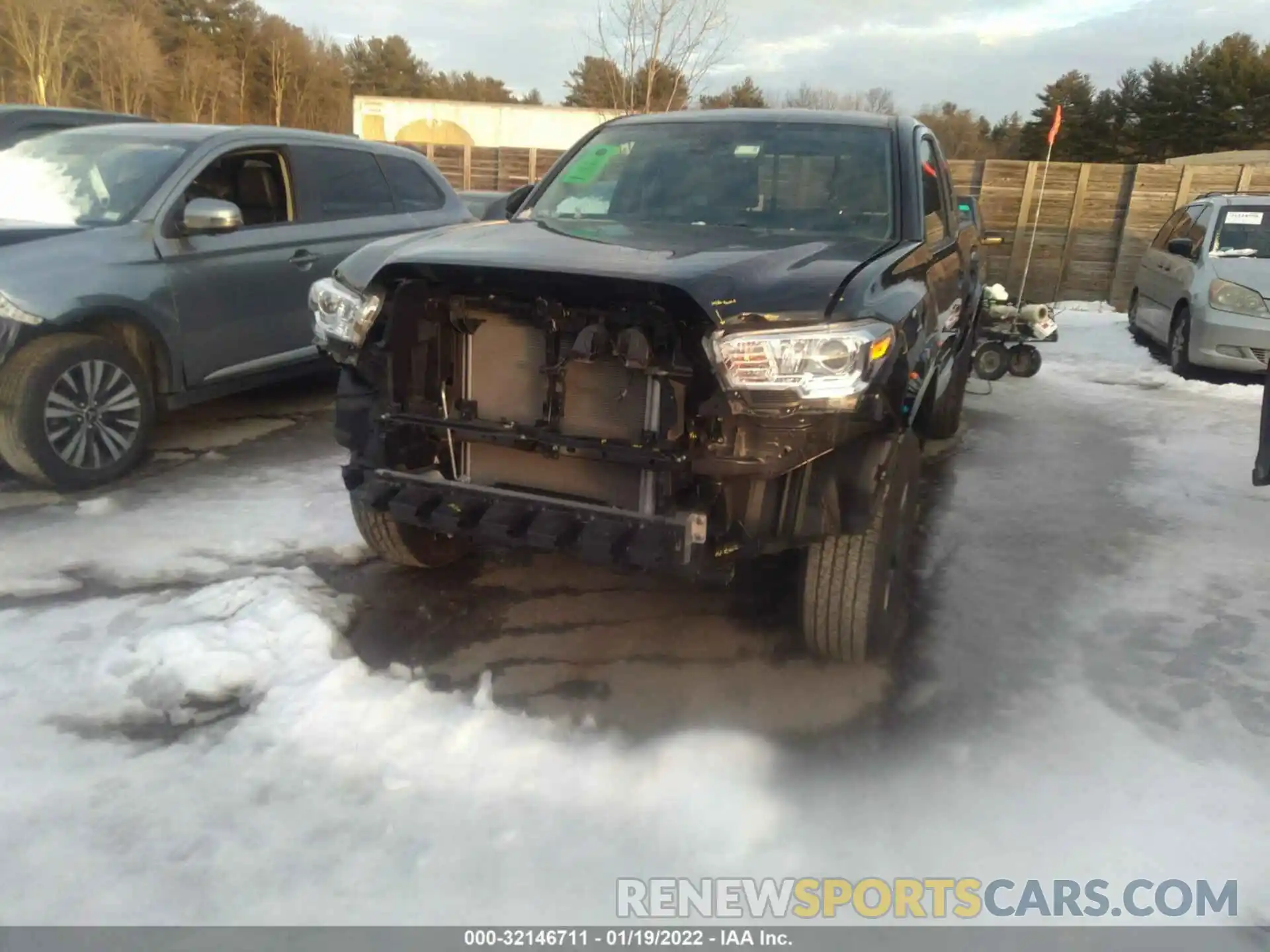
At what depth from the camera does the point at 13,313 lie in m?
4.18

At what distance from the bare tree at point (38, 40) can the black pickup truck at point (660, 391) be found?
1694 inches

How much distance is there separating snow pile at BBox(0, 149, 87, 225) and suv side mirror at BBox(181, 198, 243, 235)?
55 centimetres

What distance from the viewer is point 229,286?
205 inches

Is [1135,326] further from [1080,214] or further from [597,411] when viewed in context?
[597,411]

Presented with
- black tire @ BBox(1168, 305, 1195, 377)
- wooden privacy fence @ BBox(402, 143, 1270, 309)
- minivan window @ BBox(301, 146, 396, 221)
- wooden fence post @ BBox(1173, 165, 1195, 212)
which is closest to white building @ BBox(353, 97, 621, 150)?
wooden privacy fence @ BBox(402, 143, 1270, 309)

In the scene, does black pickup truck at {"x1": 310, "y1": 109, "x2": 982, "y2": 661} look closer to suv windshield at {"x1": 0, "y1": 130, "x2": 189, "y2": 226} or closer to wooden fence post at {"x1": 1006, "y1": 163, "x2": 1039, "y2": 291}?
suv windshield at {"x1": 0, "y1": 130, "x2": 189, "y2": 226}

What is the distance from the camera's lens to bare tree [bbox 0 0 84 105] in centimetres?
3656

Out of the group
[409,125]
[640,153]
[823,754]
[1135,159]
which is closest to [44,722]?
[823,754]

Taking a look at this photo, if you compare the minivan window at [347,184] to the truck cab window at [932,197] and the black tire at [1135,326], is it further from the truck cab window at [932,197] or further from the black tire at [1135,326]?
the black tire at [1135,326]

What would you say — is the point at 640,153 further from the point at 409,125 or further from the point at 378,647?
the point at 409,125

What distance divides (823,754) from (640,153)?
2.71 metres

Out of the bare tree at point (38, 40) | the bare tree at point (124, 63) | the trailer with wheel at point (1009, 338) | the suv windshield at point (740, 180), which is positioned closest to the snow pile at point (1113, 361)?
the trailer with wheel at point (1009, 338)

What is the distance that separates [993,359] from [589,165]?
471 centimetres
